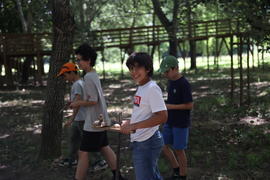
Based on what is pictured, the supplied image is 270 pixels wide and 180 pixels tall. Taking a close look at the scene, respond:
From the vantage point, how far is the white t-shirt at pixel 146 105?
273 centimetres

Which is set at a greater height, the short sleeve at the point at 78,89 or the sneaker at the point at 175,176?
the short sleeve at the point at 78,89

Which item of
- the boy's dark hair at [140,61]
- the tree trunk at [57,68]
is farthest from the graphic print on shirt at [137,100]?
the tree trunk at [57,68]

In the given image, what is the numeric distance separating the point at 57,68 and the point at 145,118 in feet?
8.20

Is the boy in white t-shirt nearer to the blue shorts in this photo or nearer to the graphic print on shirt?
the graphic print on shirt

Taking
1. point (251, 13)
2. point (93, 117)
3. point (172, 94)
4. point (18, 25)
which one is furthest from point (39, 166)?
point (18, 25)

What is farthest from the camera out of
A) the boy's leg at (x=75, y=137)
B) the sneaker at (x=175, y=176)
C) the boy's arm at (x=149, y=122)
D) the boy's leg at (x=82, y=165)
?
the boy's leg at (x=75, y=137)

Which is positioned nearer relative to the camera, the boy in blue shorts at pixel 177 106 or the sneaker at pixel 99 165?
the boy in blue shorts at pixel 177 106

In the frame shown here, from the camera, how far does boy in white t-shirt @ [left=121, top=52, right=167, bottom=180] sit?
107 inches

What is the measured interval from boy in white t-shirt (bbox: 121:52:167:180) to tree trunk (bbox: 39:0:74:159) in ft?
7.62

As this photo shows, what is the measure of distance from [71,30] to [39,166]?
6.51 ft

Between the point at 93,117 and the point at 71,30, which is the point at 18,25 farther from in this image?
the point at 93,117

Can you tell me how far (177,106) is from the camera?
3.71 metres

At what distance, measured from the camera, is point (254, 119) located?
7.30m

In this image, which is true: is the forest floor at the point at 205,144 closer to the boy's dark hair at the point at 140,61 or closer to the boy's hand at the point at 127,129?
the boy's hand at the point at 127,129
